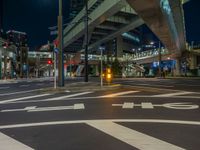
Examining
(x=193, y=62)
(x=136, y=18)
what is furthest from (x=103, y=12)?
(x=193, y=62)

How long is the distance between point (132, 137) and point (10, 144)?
2.24 meters

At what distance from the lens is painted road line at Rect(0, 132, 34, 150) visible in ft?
22.1

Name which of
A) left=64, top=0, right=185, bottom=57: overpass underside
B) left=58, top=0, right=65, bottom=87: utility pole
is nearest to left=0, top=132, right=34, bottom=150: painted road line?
left=58, top=0, right=65, bottom=87: utility pole

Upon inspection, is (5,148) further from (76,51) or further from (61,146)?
(76,51)

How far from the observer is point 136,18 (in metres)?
63.9

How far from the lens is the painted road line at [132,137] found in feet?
22.1

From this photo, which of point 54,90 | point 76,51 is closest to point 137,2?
point 54,90

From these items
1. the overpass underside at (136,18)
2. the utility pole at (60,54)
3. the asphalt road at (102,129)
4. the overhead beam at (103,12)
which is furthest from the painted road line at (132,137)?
the overhead beam at (103,12)

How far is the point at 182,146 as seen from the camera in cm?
671

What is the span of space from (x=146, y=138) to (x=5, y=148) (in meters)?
2.55

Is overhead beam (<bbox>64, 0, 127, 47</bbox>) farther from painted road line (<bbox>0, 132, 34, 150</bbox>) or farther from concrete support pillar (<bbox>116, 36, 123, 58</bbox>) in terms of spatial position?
concrete support pillar (<bbox>116, 36, 123, 58</bbox>)

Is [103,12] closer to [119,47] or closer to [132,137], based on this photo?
[132,137]

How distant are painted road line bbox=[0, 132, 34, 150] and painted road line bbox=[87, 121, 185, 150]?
177 centimetres

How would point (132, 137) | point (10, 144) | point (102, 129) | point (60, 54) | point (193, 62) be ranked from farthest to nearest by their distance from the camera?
point (193, 62), point (60, 54), point (102, 129), point (132, 137), point (10, 144)
